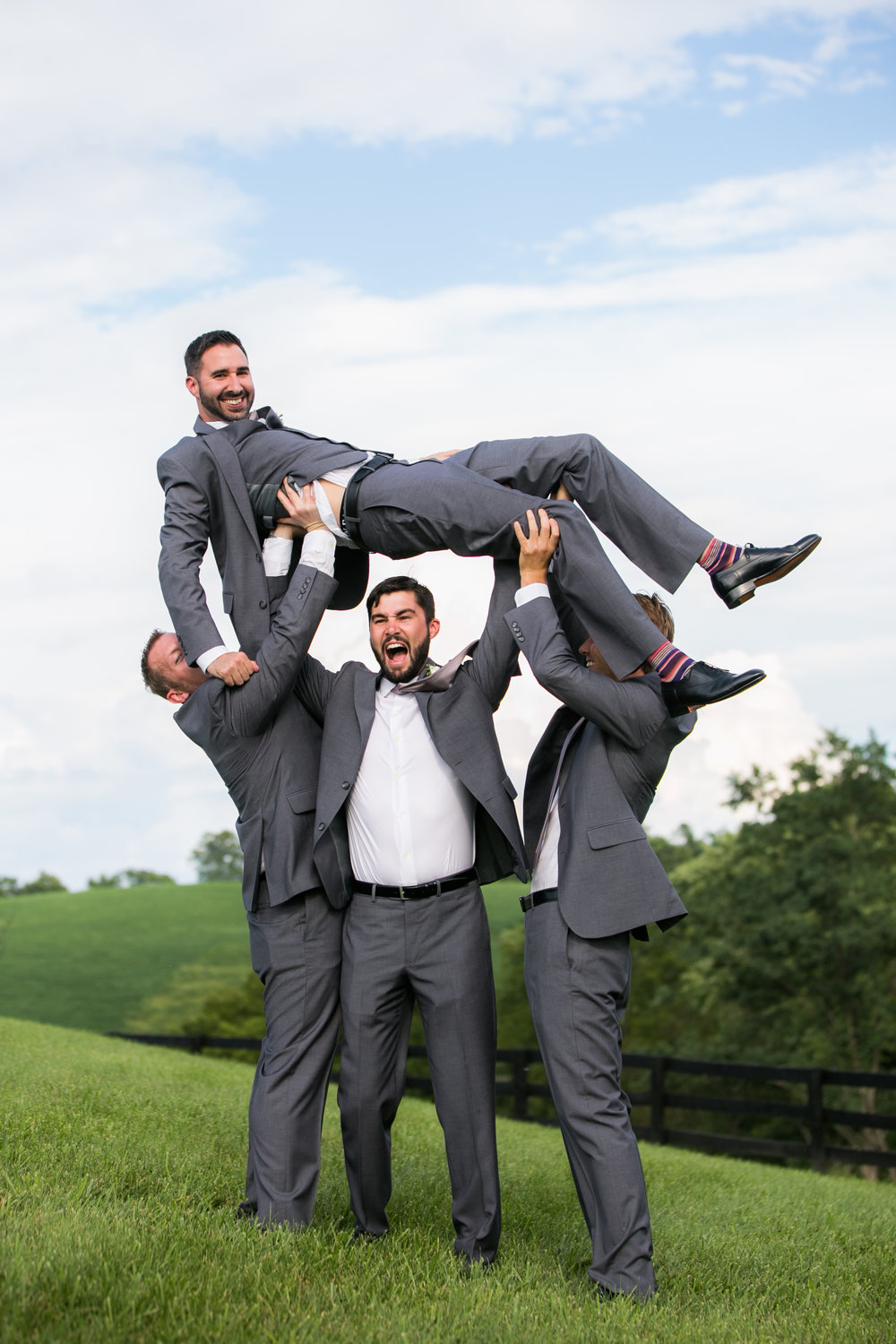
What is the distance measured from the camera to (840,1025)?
27578 millimetres

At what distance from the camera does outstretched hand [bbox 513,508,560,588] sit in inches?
192

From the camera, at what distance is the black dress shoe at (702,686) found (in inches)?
182

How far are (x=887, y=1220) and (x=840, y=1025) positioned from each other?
21.4 metres

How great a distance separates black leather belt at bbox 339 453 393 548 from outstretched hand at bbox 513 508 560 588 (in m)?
0.73

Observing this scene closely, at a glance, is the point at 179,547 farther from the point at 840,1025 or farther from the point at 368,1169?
the point at 840,1025

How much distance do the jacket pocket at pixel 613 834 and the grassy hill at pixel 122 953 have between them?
3318cm

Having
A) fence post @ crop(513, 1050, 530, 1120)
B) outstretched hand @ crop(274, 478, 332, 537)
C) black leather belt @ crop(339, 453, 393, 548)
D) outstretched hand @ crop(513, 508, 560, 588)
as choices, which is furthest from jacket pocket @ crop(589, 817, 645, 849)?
fence post @ crop(513, 1050, 530, 1120)

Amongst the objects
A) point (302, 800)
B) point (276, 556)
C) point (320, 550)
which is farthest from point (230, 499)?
point (302, 800)

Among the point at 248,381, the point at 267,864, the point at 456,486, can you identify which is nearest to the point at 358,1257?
the point at 267,864

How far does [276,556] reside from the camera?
Answer: 17.4 feet

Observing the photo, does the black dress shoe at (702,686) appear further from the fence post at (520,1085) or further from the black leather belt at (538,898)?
the fence post at (520,1085)

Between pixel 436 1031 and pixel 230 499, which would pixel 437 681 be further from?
pixel 436 1031

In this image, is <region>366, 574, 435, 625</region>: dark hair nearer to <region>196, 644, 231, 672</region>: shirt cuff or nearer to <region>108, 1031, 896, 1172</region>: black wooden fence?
<region>196, 644, 231, 672</region>: shirt cuff

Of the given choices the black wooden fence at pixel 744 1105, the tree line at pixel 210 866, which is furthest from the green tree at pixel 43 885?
the black wooden fence at pixel 744 1105
